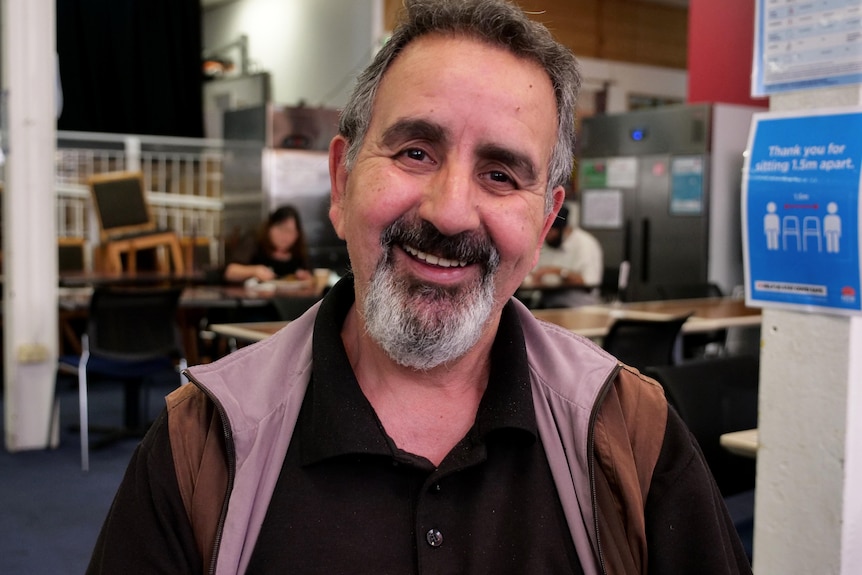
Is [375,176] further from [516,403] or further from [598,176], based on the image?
[598,176]

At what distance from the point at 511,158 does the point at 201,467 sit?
1.87 feet

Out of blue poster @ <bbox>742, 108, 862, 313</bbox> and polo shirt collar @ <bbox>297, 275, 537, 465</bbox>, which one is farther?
blue poster @ <bbox>742, 108, 862, 313</bbox>

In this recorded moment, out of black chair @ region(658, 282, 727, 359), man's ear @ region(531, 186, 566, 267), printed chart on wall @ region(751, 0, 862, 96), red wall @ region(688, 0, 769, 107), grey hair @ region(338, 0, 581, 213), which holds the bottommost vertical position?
black chair @ region(658, 282, 727, 359)

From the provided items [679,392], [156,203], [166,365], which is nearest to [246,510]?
[679,392]

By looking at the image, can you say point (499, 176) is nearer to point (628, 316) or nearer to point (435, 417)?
point (435, 417)

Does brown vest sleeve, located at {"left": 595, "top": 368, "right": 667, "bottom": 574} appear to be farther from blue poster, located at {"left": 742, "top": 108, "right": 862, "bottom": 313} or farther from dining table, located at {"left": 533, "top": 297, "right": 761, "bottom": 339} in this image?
dining table, located at {"left": 533, "top": 297, "right": 761, "bottom": 339}

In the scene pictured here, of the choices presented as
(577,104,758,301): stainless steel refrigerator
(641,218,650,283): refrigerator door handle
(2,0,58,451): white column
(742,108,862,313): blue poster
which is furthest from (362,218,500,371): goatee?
(641,218,650,283): refrigerator door handle

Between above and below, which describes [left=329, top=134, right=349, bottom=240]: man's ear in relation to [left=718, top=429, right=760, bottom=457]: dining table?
above

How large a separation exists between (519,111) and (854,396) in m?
1.20

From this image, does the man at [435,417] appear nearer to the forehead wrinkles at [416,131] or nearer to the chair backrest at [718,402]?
the forehead wrinkles at [416,131]

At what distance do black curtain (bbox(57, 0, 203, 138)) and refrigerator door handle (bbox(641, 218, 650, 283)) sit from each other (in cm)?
631

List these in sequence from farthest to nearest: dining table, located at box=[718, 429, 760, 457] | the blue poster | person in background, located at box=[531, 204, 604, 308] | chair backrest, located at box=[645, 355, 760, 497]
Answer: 1. person in background, located at box=[531, 204, 604, 308]
2. chair backrest, located at box=[645, 355, 760, 497]
3. dining table, located at box=[718, 429, 760, 457]
4. the blue poster

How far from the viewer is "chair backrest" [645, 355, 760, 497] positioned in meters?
2.82

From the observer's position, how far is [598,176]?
9.12m
